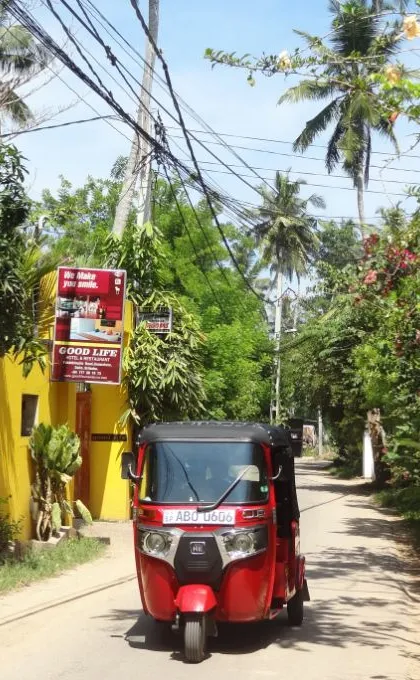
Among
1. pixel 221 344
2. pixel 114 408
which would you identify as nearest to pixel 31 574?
pixel 114 408

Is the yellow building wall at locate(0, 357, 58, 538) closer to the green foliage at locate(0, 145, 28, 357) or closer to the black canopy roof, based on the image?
the green foliage at locate(0, 145, 28, 357)

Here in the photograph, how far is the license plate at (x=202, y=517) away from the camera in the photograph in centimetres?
912

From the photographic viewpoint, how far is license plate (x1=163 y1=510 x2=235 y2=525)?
29.9 ft

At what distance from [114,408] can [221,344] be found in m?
11.9

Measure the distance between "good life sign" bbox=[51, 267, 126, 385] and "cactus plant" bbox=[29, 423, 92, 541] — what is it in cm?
172

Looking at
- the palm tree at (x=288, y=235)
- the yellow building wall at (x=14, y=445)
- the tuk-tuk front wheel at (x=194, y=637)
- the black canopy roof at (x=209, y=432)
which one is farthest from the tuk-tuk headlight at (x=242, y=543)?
the palm tree at (x=288, y=235)

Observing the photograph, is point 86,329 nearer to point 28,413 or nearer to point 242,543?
point 28,413

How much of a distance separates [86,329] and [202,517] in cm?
1005

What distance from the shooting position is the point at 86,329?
61.5 ft

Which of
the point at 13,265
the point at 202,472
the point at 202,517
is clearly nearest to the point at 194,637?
the point at 202,517

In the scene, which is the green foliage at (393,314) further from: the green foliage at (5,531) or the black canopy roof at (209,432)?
the green foliage at (5,531)

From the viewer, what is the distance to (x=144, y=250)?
75.5ft

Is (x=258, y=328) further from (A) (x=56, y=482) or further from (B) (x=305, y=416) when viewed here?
(B) (x=305, y=416)

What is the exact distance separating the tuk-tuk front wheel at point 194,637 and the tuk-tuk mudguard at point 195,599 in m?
0.08
